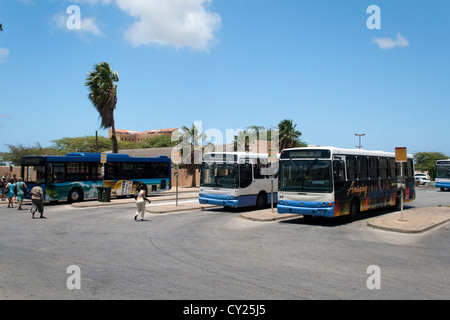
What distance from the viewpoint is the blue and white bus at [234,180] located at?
63.4ft

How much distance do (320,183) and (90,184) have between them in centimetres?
1651

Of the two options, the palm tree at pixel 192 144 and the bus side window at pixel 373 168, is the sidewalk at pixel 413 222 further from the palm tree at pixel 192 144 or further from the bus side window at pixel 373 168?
the palm tree at pixel 192 144

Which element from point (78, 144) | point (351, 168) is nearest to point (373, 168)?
point (351, 168)

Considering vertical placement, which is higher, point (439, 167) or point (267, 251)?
point (439, 167)

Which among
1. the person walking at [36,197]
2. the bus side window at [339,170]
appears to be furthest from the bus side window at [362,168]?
the person walking at [36,197]

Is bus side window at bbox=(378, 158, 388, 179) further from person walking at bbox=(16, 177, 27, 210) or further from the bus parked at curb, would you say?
person walking at bbox=(16, 177, 27, 210)

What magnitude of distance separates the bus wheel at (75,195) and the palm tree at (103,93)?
37.7 feet

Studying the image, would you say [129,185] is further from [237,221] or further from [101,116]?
[237,221]

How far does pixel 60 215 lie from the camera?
60.2ft

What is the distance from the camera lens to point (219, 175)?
65.2ft

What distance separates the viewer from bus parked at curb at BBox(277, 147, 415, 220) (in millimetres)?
14609

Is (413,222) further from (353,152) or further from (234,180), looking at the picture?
(234,180)
